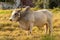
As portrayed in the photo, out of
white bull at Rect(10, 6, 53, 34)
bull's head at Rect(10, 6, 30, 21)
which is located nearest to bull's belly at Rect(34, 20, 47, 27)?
white bull at Rect(10, 6, 53, 34)

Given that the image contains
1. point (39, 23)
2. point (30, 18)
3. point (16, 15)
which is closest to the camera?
point (16, 15)

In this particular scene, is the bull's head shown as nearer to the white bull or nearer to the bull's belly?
the white bull

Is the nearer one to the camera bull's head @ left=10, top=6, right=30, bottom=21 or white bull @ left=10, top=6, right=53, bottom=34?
bull's head @ left=10, top=6, right=30, bottom=21

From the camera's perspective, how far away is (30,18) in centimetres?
1145

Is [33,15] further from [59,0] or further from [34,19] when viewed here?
[59,0]

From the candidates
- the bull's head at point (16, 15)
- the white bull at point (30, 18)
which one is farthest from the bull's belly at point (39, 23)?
the bull's head at point (16, 15)

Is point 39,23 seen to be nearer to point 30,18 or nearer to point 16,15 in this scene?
point 30,18

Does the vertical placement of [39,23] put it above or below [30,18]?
below

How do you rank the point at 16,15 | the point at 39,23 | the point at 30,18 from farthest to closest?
the point at 39,23, the point at 30,18, the point at 16,15

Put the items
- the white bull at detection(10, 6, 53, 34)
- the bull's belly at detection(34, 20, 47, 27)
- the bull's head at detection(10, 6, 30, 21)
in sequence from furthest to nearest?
the bull's belly at detection(34, 20, 47, 27), the white bull at detection(10, 6, 53, 34), the bull's head at detection(10, 6, 30, 21)

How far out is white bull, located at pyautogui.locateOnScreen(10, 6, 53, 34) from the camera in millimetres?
11071

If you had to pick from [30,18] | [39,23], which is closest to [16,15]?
[30,18]

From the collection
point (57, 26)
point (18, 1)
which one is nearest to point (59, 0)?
point (18, 1)

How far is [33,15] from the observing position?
11641mm
